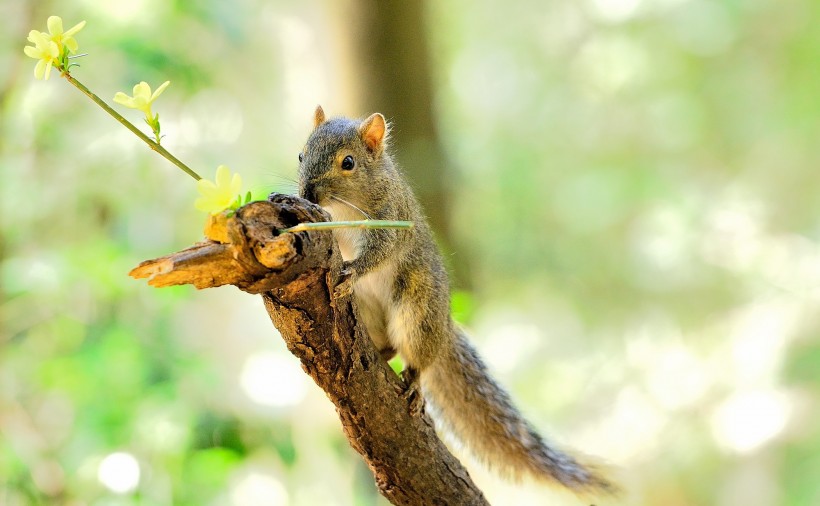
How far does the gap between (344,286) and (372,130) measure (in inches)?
31.4

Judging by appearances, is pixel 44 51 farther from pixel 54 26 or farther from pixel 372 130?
pixel 372 130

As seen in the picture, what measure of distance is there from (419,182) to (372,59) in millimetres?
588

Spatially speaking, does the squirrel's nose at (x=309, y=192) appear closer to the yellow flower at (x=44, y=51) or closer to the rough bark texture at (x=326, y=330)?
the rough bark texture at (x=326, y=330)

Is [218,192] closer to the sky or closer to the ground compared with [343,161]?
closer to the ground

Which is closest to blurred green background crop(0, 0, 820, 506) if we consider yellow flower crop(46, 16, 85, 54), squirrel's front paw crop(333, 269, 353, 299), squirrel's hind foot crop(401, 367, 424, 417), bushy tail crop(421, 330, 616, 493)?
bushy tail crop(421, 330, 616, 493)

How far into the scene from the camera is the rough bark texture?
124cm

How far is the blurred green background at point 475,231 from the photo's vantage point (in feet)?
10.7

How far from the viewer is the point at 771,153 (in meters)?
5.89

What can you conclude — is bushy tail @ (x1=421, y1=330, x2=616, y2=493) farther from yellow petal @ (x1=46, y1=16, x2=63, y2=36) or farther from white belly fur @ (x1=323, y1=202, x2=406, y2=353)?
yellow petal @ (x1=46, y1=16, x2=63, y2=36)

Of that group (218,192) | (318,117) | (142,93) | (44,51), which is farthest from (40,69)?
(318,117)

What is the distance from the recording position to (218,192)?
3.69ft

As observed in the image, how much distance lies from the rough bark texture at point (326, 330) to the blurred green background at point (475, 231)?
2.01 ft

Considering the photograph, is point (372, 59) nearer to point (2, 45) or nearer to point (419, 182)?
point (419, 182)

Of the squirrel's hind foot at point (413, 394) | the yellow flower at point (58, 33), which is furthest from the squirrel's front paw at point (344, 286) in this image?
the yellow flower at point (58, 33)
